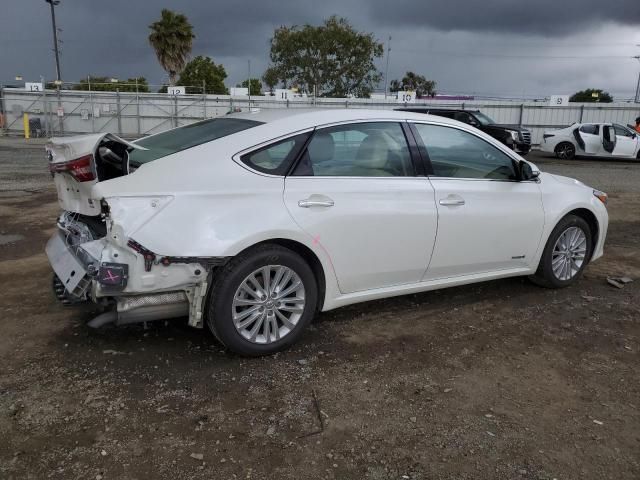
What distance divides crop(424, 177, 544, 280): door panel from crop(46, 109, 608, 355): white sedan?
1 centimetres

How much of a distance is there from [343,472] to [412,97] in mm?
31158

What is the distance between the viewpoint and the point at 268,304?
356 cm

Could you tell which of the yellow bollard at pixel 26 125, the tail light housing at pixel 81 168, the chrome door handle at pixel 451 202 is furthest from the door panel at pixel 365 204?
the yellow bollard at pixel 26 125

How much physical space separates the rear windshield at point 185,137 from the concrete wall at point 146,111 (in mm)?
22554

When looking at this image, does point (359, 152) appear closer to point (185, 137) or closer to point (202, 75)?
point (185, 137)

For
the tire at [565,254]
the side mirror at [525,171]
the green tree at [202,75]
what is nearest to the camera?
the side mirror at [525,171]

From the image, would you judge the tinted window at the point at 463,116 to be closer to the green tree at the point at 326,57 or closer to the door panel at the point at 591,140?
the door panel at the point at 591,140

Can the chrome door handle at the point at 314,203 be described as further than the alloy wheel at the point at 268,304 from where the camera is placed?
Yes

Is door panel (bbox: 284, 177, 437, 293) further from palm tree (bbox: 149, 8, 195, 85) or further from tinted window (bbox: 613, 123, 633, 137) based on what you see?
palm tree (bbox: 149, 8, 195, 85)

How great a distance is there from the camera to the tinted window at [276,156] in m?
3.56

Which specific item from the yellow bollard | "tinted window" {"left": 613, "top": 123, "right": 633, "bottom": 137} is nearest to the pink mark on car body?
"tinted window" {"left": 613, "top": 123, "right": 633, "bottom": 137}

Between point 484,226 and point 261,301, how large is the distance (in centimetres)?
195

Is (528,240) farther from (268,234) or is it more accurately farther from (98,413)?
(98,413)

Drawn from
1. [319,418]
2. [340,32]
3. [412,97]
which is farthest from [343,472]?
[340,32]
